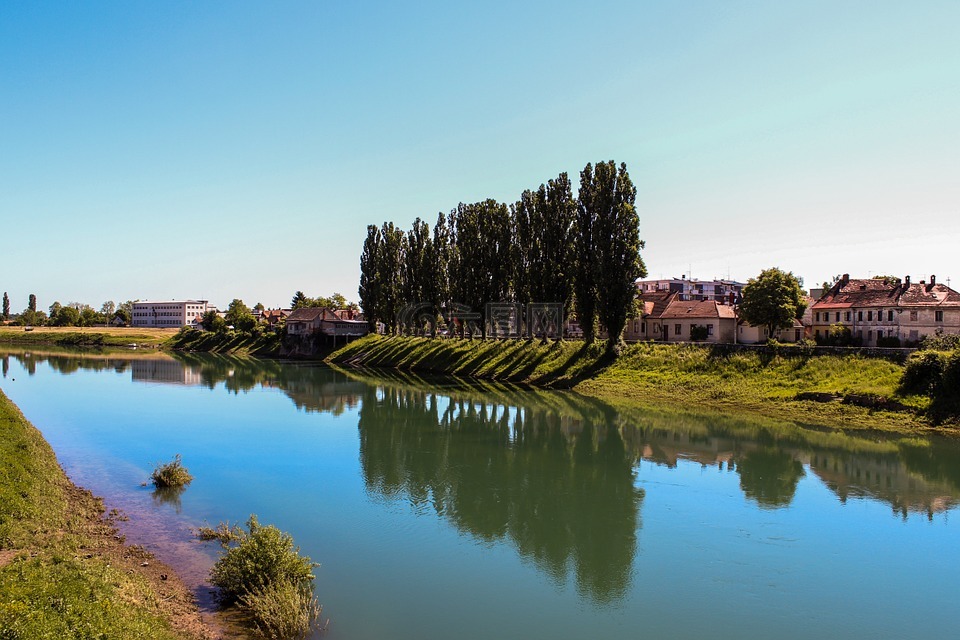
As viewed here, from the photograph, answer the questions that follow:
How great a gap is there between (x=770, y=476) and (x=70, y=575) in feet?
71.7

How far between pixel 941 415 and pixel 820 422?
213 inches

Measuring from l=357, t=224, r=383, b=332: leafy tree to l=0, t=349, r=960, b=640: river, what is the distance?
4276 centimetres

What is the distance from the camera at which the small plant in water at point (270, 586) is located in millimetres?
10594

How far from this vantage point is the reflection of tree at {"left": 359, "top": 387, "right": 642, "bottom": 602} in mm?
15375

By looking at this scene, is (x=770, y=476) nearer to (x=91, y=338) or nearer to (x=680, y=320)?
(x=680, y=320)

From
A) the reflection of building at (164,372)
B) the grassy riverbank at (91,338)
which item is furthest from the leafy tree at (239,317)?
the reflection of building at (164,372)

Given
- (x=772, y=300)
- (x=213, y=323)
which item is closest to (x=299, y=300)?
(x=213, y=323)

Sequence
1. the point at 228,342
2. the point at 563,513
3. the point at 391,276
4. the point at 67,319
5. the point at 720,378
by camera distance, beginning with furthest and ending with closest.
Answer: the point at 67,319, the point at 228,342, the point at 391,276, the point at 720,378, the point at 563,513

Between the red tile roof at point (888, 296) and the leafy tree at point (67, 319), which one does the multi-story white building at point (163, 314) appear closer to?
the leafy tree at point (67, 319)

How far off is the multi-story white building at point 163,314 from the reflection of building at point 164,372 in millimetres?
120259

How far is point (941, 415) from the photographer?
30.2 metres

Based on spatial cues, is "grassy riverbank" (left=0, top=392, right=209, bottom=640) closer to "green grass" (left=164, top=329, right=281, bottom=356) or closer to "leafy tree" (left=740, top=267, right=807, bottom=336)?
"leafy tree" (left=740, top=267, right=807, bottom=336)

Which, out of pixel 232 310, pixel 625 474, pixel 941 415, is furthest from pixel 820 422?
pixel 232 310

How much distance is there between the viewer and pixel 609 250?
4762 cm
